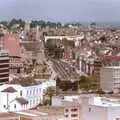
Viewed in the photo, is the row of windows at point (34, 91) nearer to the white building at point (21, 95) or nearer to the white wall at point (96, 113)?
the white building at point (21, 95)

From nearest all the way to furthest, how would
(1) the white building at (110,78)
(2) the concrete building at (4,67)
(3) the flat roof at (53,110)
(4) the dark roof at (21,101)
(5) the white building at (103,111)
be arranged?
(5) the white building at (103,111)
(3) the flat roof at (53,110)
(4) the dark roof at (21,101)
(2) the concrete building at (4,67)
(1) the white building at (110,78)

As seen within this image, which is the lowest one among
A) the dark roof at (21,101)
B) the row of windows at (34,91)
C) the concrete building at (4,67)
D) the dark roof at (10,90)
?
the dark roof at (21,101)

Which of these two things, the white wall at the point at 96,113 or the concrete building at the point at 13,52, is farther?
the concrete building at the point at 13,52

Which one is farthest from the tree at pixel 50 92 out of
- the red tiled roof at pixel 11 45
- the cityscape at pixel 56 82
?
the red tiled roof at pixel 11 45

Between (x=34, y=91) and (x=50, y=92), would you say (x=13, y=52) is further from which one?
(x=34, y=91)

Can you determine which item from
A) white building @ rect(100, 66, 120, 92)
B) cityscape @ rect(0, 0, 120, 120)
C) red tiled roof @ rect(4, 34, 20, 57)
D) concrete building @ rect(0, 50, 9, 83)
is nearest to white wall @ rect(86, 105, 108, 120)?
cityscape @ rect(0, 0, 120, 120)

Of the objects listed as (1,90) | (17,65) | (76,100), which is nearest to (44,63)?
(17,65)

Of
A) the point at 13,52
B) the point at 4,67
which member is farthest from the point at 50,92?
the point at 13,52
